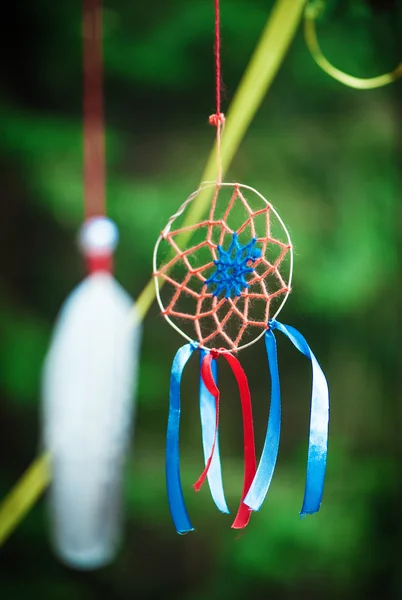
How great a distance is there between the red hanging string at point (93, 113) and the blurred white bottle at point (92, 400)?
5cm

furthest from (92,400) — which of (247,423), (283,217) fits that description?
(247,423)

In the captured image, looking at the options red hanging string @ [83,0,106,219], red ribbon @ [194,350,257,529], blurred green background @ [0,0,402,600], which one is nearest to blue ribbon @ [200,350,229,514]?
red ribbon @ [194,350,257,529]

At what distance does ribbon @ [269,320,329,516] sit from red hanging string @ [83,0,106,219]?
67 centimetres

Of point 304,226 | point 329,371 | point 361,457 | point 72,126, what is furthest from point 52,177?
point 361,457

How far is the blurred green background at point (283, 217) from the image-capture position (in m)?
1.04

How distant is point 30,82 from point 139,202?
0.29m

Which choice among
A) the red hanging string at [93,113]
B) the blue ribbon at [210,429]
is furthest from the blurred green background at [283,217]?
the blue ribbon at [210,429]

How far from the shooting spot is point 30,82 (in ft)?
3.46

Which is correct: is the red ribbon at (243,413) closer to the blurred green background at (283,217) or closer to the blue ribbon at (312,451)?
the blue ribbon at (312,451)

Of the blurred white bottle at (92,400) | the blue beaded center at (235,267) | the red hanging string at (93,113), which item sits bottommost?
the blurred white bottle at (92,400)

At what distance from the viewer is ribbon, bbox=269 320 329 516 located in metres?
0.48

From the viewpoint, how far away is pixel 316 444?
0.49 metres

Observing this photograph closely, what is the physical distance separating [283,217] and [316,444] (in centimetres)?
62

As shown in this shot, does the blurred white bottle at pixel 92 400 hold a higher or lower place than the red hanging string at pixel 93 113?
lower
